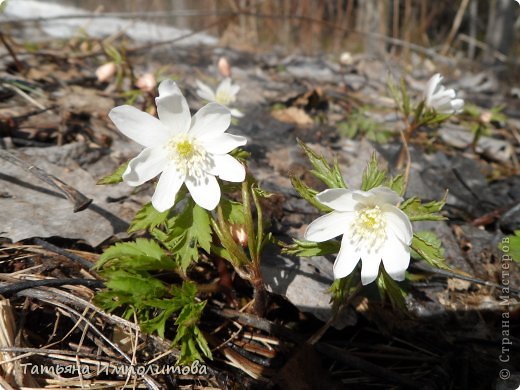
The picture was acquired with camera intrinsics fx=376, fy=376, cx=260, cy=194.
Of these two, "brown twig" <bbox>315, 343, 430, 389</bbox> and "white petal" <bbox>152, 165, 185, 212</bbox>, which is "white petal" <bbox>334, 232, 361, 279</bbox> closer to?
"brown twig" <bbox>315, 343, 430, 389</bbox>

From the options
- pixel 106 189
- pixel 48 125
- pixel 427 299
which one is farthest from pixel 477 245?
pixel 48 125

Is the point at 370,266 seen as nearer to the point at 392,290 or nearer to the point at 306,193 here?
the point at 392,290

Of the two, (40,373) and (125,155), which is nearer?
(40,373)

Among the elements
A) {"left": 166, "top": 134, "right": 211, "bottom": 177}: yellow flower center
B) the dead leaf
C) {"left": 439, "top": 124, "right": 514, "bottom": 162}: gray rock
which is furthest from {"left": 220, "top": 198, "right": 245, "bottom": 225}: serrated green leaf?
{"left": 439, "top": 124, "right": 514, "bottom": 162}: gray rock

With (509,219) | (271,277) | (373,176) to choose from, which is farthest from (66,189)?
(509,219)

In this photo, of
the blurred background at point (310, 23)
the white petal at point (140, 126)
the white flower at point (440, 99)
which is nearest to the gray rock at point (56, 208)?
the white petal at point (140, 126)

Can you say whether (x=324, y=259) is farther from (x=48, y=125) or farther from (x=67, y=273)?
(x=48, y=125)

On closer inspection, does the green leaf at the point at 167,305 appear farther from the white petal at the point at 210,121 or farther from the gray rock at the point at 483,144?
the gray rock at the point at 483,144

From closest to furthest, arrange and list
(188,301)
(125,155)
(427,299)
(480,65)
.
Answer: (188,301)
(427,299)
(125,155)
(480,65)

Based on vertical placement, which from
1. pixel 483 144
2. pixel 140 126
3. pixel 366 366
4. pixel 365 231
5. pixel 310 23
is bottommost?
pixel 366 366
